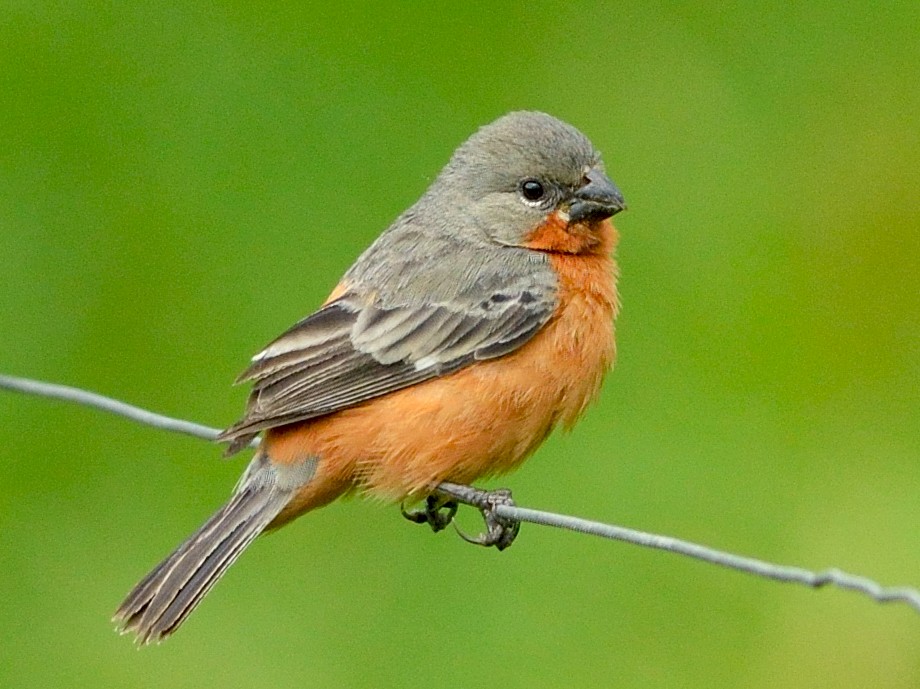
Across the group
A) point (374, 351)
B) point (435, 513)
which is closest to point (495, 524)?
point (435, 513)

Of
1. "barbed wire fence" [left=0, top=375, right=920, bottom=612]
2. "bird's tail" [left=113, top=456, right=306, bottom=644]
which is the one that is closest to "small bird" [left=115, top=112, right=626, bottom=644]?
"bird's tail" [left=113, top=456, right=306, bottom=644]

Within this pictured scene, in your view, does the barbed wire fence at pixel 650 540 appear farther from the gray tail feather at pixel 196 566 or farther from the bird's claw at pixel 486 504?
the gray tail feather at pixel 196 566

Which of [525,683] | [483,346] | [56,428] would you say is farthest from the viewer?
[56,428]

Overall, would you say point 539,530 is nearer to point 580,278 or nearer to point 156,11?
point 580,278

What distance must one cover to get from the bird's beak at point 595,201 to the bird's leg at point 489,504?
1148 millimetres

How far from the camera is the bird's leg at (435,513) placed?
6.66 m

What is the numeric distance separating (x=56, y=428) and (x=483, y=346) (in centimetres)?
292

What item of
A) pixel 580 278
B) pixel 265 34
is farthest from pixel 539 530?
pixel 265 34

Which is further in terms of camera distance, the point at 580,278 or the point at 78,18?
the point at 78,18

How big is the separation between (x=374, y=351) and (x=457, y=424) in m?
0.41

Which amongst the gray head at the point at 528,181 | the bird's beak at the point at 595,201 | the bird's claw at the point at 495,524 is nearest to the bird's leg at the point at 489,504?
the bird's claw at the point at 495,524

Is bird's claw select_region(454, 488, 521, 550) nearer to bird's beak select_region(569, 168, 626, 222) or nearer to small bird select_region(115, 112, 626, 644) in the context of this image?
small bird select_region(115, 112, 626, 644)

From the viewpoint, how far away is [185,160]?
9266 mm

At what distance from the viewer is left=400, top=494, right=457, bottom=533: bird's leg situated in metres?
6.66
